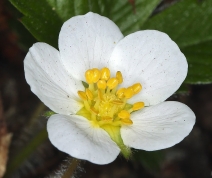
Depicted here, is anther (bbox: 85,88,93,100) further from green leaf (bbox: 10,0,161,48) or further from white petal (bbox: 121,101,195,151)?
green leaf (bbox: 10,0,161,48)

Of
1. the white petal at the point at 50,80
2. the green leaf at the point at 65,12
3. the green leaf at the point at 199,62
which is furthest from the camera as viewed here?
the green leaf at the point at 199,62

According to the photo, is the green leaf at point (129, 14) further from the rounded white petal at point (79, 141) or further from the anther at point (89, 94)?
the rounded white petal at point (79, 141)

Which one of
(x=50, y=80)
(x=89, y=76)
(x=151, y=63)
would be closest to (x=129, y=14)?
(x=151, y=63)

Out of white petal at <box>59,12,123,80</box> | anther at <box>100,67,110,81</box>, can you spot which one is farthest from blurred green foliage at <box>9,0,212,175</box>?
anther at <box>100,67,110,81</box>

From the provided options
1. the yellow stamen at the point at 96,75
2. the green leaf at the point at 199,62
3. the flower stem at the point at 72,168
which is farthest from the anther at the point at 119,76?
the green leaf at the point at 199,62

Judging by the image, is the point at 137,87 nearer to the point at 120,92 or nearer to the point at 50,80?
the point at 120,92

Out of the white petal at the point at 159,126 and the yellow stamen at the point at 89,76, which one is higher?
the yellow stamen at the point at 89,76
